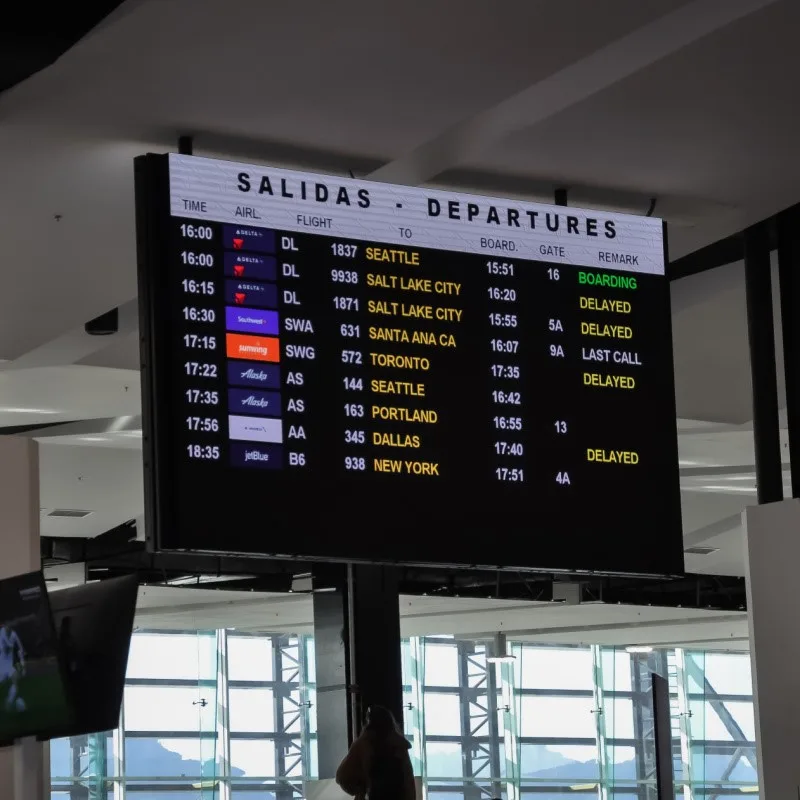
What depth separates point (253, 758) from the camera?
23734mm

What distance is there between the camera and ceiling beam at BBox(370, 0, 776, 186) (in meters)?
4.90

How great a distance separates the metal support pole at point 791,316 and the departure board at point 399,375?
91 centimetres

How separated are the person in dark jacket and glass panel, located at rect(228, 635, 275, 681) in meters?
18.6

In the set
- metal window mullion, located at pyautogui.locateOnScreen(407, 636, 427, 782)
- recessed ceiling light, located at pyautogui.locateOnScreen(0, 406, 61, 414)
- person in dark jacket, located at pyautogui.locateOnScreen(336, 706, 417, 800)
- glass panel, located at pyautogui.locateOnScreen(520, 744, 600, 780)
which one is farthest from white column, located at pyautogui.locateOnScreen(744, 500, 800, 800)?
glass panel, located at pyautogui.locateOnScreen(520, 744, 600, 780)

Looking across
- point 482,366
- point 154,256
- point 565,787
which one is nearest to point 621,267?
point 482,366

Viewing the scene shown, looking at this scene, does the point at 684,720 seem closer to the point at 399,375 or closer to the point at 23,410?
the point at 23,410

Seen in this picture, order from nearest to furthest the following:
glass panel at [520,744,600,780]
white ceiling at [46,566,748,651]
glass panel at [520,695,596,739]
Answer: white ceiling at [46,566,748,651] → glass panel at [520,744,600,780] → glass panel at [520,695,596,739]

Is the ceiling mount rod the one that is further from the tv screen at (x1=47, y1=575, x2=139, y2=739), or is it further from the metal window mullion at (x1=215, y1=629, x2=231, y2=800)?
the metal window mullion at (x1=215, y1=629, x2=231, y2=800)

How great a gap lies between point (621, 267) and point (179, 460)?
6.56ft

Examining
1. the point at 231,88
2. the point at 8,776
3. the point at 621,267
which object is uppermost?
the point at 231,88

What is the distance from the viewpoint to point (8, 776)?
5211mm

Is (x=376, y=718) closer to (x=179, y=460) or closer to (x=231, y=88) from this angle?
(x=179, y=460)

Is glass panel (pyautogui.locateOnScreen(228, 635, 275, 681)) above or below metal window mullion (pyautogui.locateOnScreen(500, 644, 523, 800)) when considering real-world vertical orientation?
above

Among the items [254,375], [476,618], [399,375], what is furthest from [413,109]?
[476,618]
